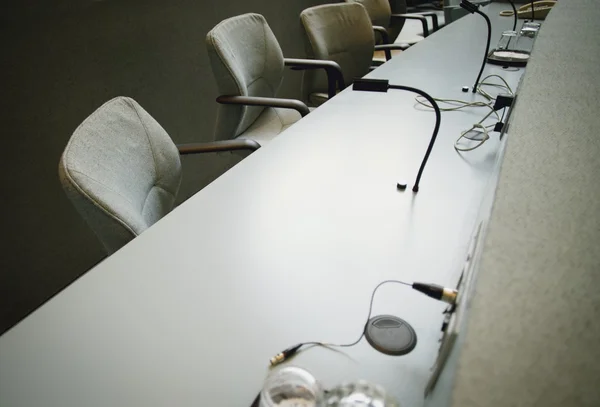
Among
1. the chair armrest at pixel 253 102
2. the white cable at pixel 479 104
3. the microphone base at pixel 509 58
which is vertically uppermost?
the microphone base at pixel 509 58

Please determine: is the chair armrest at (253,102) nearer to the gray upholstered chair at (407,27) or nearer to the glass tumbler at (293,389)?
the glass tumbler at (293,389)

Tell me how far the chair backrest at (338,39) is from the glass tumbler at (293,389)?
176 cm

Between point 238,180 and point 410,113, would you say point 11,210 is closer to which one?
point 238,180

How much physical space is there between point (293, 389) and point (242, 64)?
144cm

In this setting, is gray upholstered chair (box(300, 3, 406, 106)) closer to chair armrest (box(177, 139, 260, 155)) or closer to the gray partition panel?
chair armrest (box(177, 139, 260, 155))

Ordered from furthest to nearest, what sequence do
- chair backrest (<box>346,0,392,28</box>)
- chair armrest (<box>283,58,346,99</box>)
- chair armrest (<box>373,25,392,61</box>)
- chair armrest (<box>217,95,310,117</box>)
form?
1. chair backrest (<box>346,0,392,28</box>)
2. chair armrest (<box>373,25,392,61</box>)
3. chair armrest (<box>283,58,346,99</box>)
4. chair armrest (<box>217,95,310,117</box>)

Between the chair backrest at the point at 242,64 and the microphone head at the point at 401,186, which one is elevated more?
the chair backrest at the point at 242,64

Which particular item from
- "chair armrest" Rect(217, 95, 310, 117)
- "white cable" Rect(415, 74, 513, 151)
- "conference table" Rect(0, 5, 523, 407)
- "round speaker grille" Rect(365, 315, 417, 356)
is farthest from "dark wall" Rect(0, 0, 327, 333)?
"round speaker grille" Rect(365, 315, 417, 356)

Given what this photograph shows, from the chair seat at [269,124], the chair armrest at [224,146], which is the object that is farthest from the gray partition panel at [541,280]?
the chair seat at [269,124]

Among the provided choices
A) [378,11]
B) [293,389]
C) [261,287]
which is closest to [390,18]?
[378,11]

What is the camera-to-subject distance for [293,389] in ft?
1.53

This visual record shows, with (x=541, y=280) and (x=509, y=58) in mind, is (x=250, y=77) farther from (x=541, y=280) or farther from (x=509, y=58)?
(x=541, y=280)

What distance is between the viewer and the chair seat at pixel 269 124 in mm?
1714

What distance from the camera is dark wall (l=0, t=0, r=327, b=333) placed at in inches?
54.7
